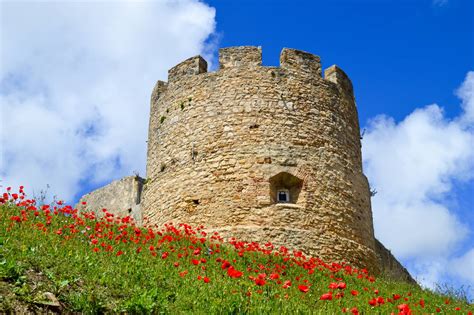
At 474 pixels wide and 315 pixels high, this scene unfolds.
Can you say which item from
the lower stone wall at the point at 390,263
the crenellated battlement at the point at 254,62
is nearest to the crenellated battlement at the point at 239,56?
the crenellated battlement at the point at 254,62

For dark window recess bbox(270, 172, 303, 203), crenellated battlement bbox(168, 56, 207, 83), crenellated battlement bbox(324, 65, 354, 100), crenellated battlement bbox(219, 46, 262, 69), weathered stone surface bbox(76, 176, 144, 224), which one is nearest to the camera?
dark window recess bbox(270, 172, 303, 203)

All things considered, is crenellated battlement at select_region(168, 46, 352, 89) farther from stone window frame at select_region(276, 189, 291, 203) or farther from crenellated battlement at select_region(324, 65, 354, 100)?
stone window frame at select_region(276, 189, 291, 203)

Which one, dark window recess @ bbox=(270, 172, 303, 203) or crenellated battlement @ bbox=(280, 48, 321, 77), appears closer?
dark window recess @ bbox=(270, 172, 303, 203)

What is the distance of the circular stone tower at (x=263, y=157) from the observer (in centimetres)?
1075

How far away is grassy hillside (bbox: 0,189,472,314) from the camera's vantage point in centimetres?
450

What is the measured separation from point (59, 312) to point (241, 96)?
8.00 meters

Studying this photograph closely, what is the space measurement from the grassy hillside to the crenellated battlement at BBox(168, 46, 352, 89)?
15.8ft

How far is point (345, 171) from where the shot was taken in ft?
38.8

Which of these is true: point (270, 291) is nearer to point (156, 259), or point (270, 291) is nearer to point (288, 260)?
point (156, 259)

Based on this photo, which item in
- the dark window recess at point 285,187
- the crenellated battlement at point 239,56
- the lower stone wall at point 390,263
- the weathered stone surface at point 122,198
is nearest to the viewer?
the dark window recess at point 285,187

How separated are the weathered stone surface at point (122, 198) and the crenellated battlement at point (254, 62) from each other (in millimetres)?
3271

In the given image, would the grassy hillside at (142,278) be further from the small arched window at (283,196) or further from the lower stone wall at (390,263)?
the lower stone wall at (390,263)

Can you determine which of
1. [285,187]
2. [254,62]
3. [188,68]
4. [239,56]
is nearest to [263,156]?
[285,187]

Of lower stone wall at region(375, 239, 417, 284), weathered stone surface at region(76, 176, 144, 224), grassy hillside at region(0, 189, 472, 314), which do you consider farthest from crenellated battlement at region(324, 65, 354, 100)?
Result: weathered stone surface at region(76, 176, 144, 224)
